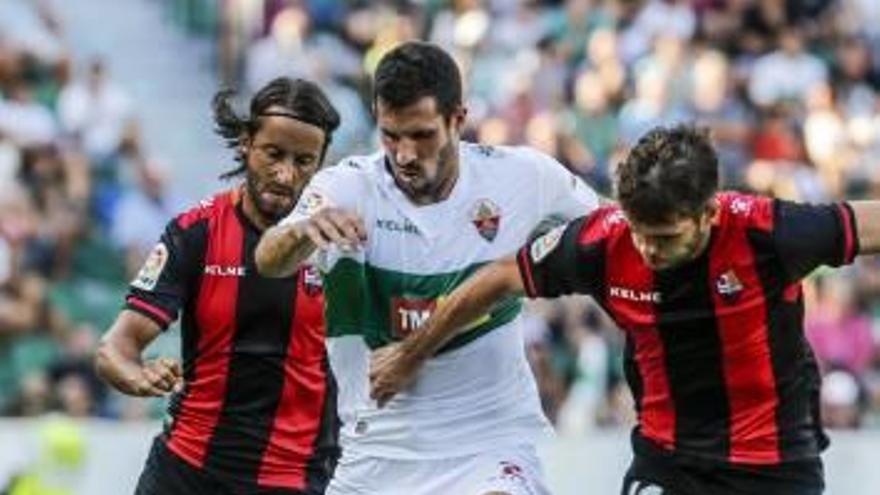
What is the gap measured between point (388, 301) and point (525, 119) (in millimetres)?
9571

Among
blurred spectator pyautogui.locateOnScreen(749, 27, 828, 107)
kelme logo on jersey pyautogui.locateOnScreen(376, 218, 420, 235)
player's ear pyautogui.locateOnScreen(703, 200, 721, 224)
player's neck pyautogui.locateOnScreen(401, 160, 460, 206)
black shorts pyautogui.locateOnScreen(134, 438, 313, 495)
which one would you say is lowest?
black shorts pyautogui.locateOnScreen(134, 438, 313, 495)

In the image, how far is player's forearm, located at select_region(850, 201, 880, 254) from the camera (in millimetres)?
7121

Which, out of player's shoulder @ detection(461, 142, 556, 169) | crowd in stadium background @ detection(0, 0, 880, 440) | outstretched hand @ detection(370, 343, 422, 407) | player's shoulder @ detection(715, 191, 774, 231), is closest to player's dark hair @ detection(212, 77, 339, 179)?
player's shoulder @ detection(461, 142, 556, 169)

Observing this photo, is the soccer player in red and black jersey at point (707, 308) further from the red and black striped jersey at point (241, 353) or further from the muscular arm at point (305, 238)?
the red and black striped jersey at point (241, 353)

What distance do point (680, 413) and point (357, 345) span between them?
121 cm

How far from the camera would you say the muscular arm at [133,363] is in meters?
7.61

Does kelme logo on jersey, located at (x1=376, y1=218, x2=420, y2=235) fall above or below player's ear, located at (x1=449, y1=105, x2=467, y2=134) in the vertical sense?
below

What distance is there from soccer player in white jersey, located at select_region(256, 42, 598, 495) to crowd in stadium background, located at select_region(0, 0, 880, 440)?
625cm

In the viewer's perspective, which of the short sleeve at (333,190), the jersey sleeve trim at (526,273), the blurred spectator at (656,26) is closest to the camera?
the jersey sleeve trim at (526,273)

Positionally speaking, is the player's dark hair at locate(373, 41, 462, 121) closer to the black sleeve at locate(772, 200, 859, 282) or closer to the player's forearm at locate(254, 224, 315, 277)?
the player's forearm at locate(254, 224, 315, 277)

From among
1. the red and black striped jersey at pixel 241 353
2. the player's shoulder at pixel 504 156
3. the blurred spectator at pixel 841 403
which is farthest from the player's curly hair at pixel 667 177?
the blurred spectator at pixel 841 403

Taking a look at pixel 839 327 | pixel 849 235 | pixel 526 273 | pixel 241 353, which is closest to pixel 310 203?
pixel 526 273

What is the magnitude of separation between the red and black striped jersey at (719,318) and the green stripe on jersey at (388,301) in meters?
0.50

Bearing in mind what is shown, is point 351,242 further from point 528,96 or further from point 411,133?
point 528,96
